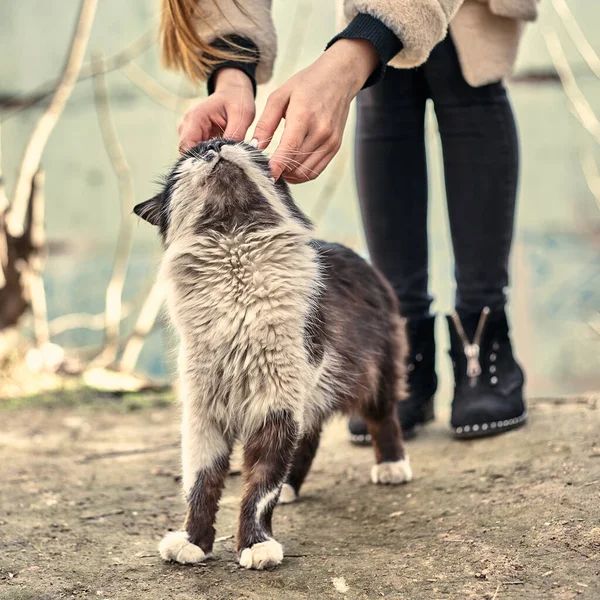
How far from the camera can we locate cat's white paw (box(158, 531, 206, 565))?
143 cm

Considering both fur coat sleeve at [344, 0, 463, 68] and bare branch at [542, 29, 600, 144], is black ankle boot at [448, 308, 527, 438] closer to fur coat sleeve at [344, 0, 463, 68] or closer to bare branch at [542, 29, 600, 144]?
fur coat sleeve at [344, 0, 463, 68]

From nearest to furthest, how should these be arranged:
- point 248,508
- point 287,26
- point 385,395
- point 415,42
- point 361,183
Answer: point 248,508, point 415,42, point 385,395, point 361,183, point 287,26

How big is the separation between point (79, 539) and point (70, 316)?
9.49 ft

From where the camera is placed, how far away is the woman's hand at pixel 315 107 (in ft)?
4.68

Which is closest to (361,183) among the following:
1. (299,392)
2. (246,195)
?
(246,195)

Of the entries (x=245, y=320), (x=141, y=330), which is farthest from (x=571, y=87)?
(x=245, y=320)

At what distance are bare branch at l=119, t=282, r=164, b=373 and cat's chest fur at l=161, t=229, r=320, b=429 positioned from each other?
2825mm

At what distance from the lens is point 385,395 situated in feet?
6.43

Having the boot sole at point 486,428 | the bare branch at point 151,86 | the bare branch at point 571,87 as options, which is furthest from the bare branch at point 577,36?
the boot sole at point 486,428

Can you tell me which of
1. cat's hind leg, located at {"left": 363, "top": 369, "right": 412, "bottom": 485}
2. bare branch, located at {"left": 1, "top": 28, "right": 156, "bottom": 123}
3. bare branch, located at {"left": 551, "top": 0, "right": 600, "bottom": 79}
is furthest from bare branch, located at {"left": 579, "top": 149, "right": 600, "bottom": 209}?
cat's hind leg, located at {"left": 363, "top": 369, "right": 412, "bottom": 485}

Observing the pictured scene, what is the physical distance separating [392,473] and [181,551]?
690mm

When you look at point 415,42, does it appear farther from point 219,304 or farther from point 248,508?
point 248,508

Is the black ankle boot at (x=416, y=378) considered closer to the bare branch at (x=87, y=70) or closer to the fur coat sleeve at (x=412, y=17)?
the fur coat sleeve at (x=412, y=17)

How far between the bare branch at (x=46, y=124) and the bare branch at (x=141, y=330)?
783 millimetres
